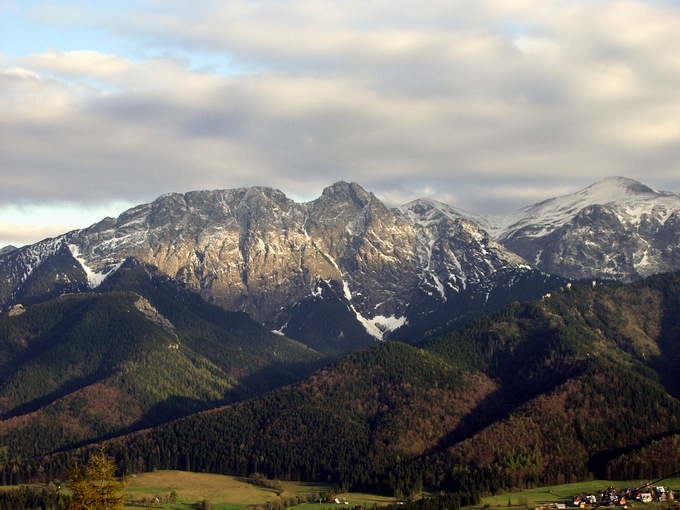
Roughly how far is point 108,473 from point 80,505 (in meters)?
4.74

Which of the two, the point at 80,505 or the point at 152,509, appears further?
the point at 152,509

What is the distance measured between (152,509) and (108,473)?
31.8ft

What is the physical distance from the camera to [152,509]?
120 m

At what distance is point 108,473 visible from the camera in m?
113

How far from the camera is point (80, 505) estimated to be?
11231cm

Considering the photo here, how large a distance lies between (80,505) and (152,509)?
34.4ft
